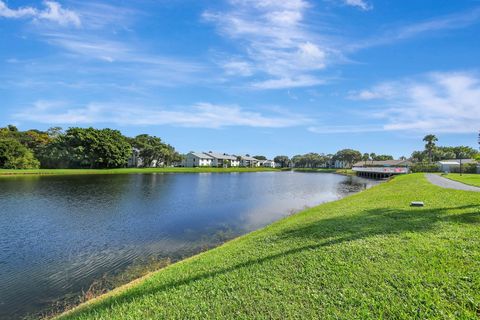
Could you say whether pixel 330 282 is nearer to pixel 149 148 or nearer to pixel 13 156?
pixel 13 156

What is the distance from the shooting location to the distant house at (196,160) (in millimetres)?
107438

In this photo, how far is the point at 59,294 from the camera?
7.86 meters

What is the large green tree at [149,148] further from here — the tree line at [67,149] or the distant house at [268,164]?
the distant house at [268,164]

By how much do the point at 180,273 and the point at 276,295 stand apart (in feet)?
10.4

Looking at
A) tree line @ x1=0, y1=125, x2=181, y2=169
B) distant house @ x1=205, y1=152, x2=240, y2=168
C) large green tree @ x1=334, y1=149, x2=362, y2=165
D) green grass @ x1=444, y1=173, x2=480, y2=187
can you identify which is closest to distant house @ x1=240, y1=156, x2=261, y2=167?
distant house @ x1=205, y1=152, x2=240, y2=168

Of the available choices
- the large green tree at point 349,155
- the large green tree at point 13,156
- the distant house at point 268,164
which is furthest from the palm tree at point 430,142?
the large green tree at point 13,156

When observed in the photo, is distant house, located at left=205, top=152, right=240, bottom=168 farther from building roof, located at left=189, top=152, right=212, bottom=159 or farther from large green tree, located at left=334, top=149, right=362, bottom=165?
large green tree, located at left=334, top=149, right=362, bottom=165

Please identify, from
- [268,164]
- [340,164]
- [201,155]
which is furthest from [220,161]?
[340,164]

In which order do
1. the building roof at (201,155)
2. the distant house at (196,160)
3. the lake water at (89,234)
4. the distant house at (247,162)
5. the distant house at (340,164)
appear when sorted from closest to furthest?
the lake water at (89,234)
the distant house at (196,160)
the building roof at (201,155)
the distant house at (247,162)
the distant house at (340,164)

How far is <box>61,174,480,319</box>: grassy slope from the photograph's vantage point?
14.7ft

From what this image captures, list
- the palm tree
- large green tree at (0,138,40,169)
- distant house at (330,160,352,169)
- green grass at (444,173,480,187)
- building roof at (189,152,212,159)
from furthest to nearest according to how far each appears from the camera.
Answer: distant house at (330,160,352,169), building roof at (189,152,212,159), the palm tree, large green tree at (0,138,40,169), green grass at (444,173,480,187)

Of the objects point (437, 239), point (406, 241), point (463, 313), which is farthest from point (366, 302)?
point (437, 239)

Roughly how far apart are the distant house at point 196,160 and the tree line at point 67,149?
114ft

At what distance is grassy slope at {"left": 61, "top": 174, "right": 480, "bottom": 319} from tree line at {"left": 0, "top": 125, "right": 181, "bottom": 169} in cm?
7102
